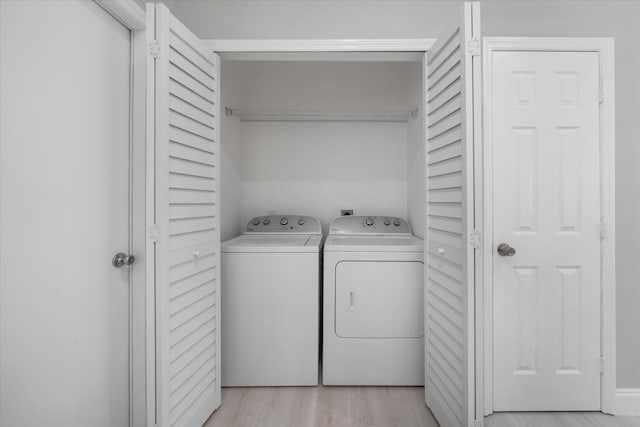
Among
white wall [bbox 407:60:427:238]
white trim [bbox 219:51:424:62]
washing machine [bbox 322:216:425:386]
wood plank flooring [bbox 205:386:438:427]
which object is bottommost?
wood plank flooring [bbox 205:386:438:427]

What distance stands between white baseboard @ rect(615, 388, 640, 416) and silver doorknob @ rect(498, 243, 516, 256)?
1040 millimetres

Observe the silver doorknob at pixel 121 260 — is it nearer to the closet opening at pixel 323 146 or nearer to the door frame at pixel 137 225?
the door frame at pixel 137 225

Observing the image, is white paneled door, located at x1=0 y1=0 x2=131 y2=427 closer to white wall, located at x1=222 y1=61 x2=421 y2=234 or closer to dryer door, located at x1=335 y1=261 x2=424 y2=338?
dryer door, located at x1=335 y1=261 x2=424 y2=338

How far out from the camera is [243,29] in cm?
206

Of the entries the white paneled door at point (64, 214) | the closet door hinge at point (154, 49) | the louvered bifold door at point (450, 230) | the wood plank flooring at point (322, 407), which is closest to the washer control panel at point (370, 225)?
the louvered bifold door at point (450, 230)

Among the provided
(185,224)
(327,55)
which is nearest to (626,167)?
(327,55)

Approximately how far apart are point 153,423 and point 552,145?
2446mm

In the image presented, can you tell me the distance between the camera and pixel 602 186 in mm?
1949

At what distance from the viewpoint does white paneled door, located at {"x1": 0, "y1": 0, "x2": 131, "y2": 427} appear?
1076 millimetres

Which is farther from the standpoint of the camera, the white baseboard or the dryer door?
the dryer door

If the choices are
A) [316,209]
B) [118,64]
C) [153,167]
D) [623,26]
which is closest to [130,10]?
[118,64]

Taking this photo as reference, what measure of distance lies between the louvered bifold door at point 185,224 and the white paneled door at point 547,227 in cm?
160

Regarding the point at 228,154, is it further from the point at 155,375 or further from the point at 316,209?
the point at 155,375

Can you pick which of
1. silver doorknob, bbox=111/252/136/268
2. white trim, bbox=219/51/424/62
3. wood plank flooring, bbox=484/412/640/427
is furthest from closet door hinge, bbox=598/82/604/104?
silver doorknob, bbox=111/252/136/268
